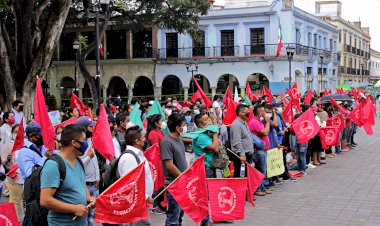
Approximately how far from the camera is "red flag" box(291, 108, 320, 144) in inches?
446

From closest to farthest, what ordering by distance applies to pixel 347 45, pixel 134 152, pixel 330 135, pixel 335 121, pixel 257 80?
1. pixel 134 152
2. pixel 330 135
3. pixel 335 121
4. pixel 257 80
5. pixel 347 45

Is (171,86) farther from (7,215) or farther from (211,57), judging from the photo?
(7,215)

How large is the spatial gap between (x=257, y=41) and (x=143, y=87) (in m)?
9.58

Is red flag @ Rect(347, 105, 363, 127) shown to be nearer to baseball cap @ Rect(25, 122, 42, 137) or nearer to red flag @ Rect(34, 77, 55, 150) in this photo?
red flag @ Rect(34, 77, 55, 150)

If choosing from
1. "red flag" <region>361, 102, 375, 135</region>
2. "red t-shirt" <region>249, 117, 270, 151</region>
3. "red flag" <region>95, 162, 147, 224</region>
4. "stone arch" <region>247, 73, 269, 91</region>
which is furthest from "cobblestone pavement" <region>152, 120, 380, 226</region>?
"stone arch" <region>247, 73, 269, 91</region>

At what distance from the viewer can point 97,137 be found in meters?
6.62

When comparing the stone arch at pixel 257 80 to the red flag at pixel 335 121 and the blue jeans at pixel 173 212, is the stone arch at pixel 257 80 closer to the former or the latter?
the red flag at pixel 335 121

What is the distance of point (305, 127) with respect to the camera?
1145cm

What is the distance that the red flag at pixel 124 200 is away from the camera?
490 centimetres

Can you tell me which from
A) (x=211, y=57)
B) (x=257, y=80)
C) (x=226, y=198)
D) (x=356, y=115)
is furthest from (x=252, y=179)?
(x=257, y=80)

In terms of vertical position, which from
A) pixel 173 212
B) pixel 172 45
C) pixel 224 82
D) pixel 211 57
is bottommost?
pixel 173 212

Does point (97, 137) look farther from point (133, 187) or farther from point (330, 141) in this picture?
point (330, 141)

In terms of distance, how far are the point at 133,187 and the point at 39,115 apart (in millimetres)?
2051

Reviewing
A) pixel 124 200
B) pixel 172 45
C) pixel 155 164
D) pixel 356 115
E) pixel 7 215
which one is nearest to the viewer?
pixel 124 200
